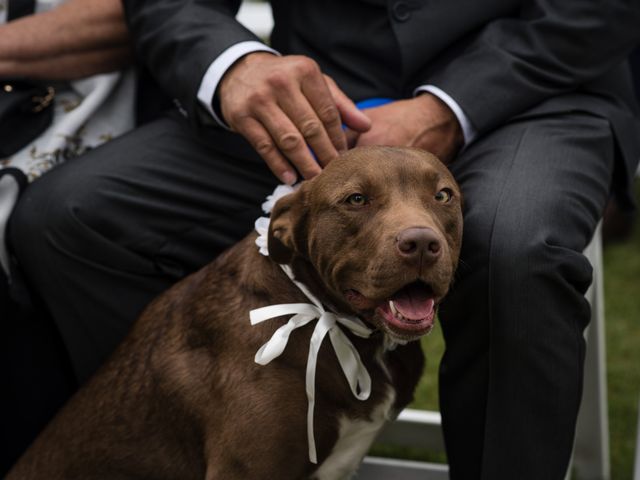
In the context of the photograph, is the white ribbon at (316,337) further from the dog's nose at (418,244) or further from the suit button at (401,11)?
the suit button at (401,11)

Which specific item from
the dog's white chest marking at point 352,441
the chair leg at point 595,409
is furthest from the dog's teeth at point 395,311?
the chair leg at point 595,409

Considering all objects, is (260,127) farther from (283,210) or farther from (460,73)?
(460,73)

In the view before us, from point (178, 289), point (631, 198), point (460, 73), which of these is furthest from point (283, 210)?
point (631, 198)

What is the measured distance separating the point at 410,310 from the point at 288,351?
0.35 metres

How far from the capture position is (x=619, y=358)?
445cm

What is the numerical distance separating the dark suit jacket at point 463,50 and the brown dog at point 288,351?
17.4 inches

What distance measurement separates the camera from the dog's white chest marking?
2.36m

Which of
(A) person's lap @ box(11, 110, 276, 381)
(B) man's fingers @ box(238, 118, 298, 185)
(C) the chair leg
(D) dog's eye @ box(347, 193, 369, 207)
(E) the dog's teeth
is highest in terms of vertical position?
(D) dog's eye @ box(347, 193, 369, 207)

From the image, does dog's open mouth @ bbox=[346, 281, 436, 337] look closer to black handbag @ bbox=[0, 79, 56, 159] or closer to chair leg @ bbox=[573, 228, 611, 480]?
chair leg @ bbox=[573, 228, 611, 480]

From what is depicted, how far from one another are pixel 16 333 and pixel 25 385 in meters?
0.18

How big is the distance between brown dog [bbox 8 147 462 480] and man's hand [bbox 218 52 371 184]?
0.51 ft

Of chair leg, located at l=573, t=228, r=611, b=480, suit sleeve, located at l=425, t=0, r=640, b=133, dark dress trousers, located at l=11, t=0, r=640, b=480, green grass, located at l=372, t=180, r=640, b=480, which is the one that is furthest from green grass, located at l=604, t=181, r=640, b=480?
suit sleeve, located at l=425, t=0, r=640, b=133

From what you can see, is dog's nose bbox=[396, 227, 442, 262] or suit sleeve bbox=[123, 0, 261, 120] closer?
dog's nose bbox=[396, 227, 442, 262]

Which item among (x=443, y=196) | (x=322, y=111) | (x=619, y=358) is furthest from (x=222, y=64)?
(x=619, y=358)
